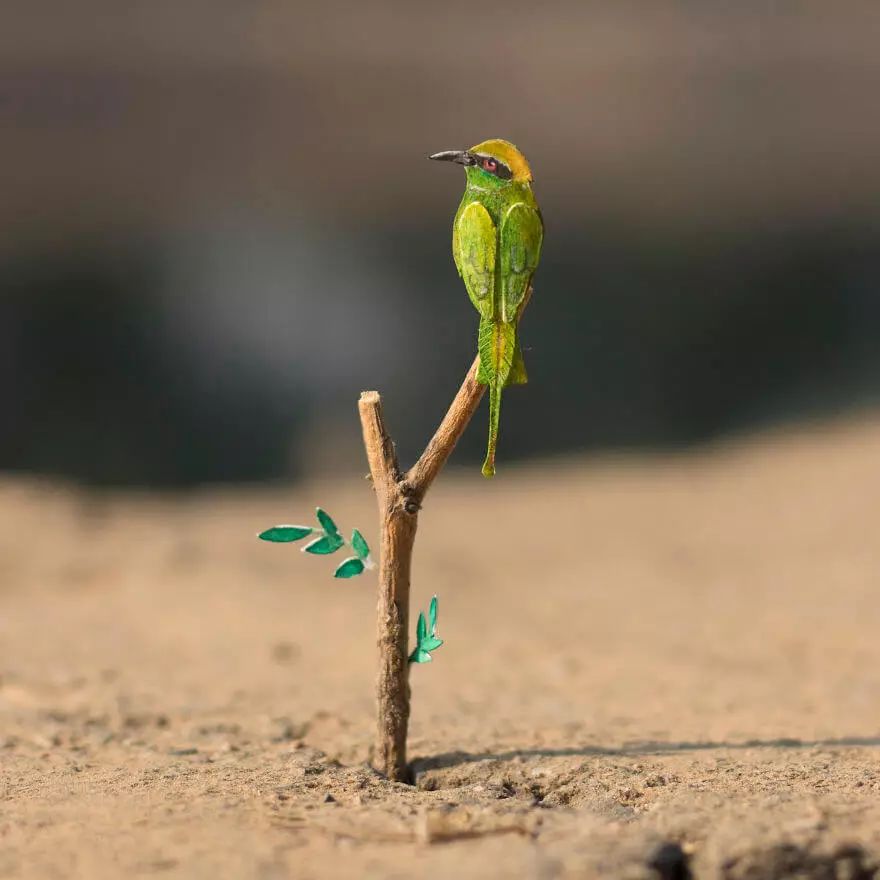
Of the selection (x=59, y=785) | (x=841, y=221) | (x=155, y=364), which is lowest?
(x=59, y=785)

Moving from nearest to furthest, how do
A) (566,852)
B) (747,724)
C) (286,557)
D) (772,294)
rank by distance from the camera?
(566,852)
(747,724)
(286,557)
(772,294)

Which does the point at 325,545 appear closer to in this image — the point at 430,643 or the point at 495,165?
the point at 430,643

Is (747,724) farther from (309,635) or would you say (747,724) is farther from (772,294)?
(772,294)

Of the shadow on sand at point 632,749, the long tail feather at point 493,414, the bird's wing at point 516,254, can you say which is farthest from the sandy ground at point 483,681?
the bird's wing at point 516,254

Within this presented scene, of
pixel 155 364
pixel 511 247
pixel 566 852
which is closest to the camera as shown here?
pixel 566 852

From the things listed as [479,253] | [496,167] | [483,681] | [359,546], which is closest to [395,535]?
[359,546]

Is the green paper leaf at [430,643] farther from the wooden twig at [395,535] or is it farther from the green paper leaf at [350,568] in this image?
the green paper leaf at [350,568]

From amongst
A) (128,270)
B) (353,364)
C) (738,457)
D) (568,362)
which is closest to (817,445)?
(738,457)
